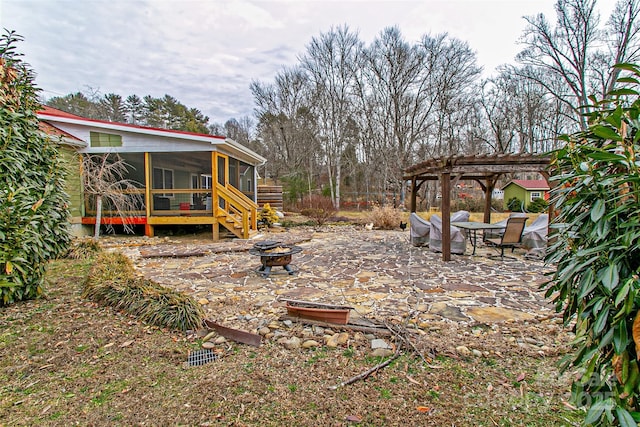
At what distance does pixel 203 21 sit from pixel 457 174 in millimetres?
8485

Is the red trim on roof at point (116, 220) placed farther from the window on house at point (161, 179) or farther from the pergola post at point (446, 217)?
the pergola post at point (446, 217)

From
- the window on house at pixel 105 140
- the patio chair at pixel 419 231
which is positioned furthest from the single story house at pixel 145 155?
the patio chair at pixel 419 231

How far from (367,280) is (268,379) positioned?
3.13m

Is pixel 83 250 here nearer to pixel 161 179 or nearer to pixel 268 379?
pixel 268 379

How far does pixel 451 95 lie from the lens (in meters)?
19.7

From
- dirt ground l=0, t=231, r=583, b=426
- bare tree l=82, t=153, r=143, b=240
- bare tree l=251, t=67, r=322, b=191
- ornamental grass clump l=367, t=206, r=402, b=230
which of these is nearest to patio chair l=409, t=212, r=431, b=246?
ornamental grass clump l=367, t=206, r=402, b=230

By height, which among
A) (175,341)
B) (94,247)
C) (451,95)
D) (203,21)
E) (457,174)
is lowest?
(175,341)

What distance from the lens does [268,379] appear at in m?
2.47

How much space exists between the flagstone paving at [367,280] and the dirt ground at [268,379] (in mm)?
614

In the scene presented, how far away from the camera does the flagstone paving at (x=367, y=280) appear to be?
401 cm

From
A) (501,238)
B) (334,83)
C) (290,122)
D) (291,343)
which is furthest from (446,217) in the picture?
(290,122)

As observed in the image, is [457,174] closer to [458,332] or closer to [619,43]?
[458,332]

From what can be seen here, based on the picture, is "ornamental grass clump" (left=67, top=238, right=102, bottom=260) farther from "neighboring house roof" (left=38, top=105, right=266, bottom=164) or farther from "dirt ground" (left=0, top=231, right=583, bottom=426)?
"neighboring house roof" (left=38, top=105, right=266, bottom=164)

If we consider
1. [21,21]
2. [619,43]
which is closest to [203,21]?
[21,21]
